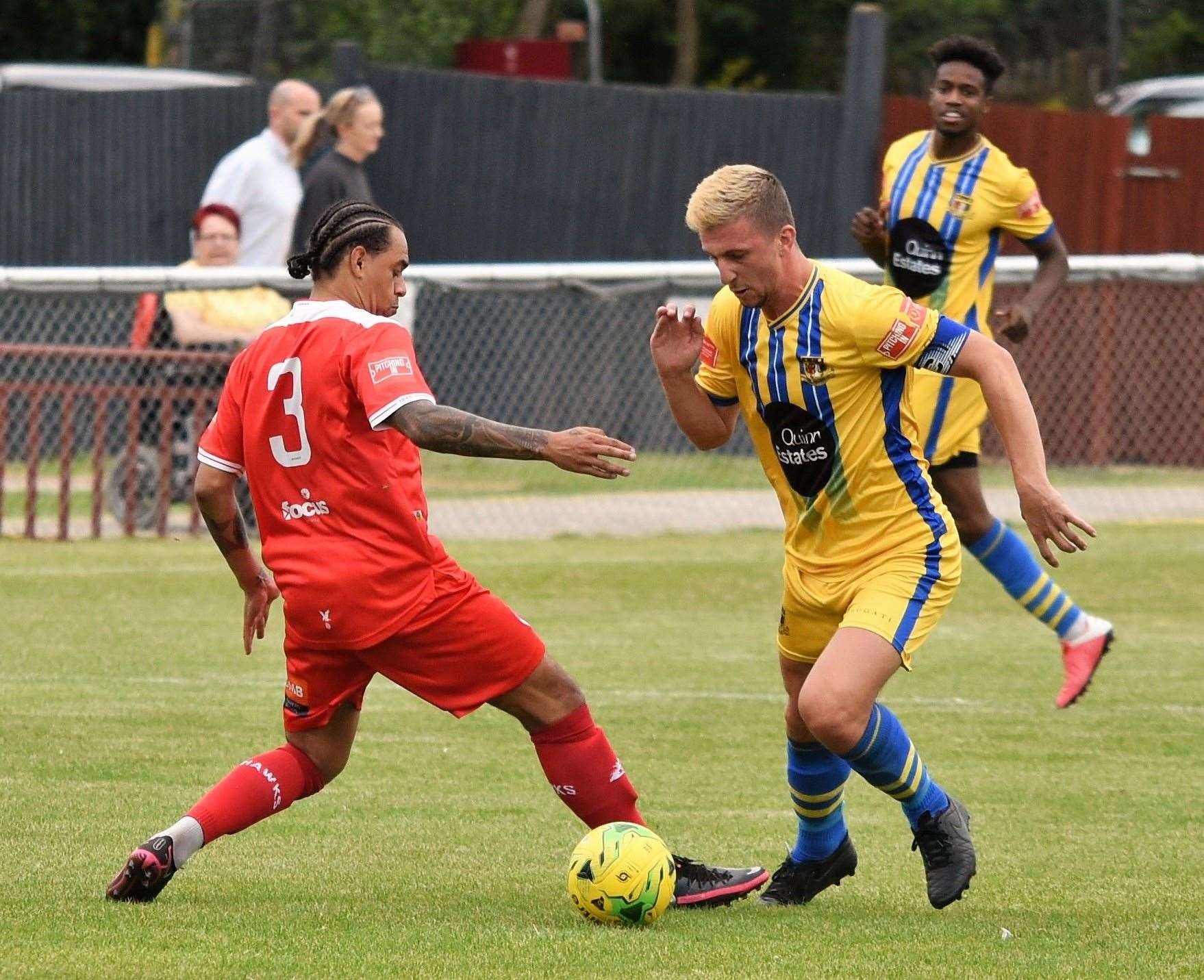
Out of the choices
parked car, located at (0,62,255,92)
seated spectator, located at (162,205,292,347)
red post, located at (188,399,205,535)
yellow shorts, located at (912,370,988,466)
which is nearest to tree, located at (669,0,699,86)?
parked car, located at (0,62,255,92)

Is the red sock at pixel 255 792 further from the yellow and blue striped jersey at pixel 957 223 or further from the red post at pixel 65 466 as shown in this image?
the red post at pixel 65 466

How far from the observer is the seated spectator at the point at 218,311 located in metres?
12.5

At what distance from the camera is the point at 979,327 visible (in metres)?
8.45

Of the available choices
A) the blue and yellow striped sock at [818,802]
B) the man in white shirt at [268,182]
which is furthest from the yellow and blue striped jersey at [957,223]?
the man in white shirt at [268,182]

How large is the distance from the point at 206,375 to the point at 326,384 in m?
7.64

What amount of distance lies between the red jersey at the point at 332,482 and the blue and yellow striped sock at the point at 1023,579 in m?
3.66

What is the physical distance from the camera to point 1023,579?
8.28m

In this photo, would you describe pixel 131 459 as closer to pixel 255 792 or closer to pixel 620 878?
pixel 255 792

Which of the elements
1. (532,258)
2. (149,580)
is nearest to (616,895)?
(149,580)

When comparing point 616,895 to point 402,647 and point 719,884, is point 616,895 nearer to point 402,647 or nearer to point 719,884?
point 719,884

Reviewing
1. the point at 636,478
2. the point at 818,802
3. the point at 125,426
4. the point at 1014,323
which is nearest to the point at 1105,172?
the point at 636,478

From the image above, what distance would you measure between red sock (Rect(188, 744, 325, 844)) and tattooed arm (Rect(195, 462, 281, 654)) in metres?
0.36

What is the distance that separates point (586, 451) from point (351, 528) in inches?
27.1

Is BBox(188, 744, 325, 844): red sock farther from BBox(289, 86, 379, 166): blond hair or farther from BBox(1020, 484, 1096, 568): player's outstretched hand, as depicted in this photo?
BBox(289, 86, 379, 166): blond hair
